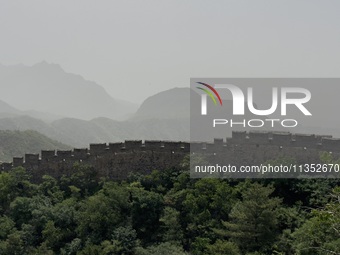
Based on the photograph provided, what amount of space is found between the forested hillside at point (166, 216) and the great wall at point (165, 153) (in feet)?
2.26

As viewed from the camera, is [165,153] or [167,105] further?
[167,105]

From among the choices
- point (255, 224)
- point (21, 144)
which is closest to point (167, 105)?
point (21, 144)

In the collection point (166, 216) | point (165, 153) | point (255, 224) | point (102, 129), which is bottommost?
point (166, 216)

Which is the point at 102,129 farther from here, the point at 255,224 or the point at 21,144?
the point at 255,224

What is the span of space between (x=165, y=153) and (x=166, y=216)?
146 inches

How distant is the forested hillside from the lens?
1330cm

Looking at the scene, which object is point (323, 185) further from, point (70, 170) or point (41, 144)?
point (41, 144)

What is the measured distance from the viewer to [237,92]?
1705 cm

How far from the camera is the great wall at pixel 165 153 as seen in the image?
16.5 m

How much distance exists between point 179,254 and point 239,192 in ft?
10.9

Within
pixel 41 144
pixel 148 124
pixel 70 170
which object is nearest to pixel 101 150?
pixel 70 170

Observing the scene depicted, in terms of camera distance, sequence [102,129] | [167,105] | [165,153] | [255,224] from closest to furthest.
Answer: [255,224] < [165,153] < [102,129] < [167,105]

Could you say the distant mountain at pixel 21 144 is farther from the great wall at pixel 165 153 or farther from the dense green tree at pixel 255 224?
the dense green tree at pixel 255 224

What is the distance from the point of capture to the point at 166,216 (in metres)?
15.6
